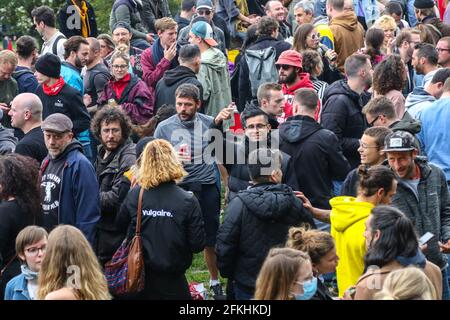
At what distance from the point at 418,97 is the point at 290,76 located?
140 cm

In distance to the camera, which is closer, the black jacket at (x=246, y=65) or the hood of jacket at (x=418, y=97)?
the hood of jacket at (x=418, y=97)

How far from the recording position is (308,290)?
6.18m

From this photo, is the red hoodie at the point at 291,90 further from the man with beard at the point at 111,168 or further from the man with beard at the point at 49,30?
the man with beard at the point at 49,30

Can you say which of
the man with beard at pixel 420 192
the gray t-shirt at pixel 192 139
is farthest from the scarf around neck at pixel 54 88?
the man with beard at pixel 420 192

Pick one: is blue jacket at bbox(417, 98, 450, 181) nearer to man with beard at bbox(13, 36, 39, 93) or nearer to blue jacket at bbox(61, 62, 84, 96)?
blue jacket at bbox(61, 62, 84, 96)

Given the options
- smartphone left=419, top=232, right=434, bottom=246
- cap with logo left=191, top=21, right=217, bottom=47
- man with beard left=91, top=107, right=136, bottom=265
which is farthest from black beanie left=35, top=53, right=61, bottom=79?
smartphone left=419, top=232, right=434, bottom=246

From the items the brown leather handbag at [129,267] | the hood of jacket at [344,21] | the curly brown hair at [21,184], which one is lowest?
the brown leather handbag at [129,267]

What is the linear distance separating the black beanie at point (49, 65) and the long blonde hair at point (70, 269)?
15.9 ft

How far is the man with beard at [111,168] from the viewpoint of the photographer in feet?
28.3

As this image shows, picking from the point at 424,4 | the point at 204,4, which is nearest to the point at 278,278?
the point at 204,4

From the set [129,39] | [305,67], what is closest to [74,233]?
[305,67]

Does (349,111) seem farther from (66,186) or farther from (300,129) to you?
(66,186)
